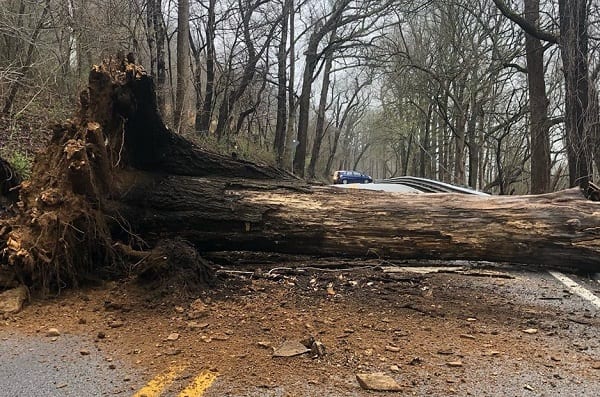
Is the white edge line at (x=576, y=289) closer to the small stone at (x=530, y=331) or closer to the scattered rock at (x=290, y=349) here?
the small stone at (x=530, y=331)

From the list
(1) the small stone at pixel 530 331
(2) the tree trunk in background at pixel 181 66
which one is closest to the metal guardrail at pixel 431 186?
(1) the small stone at pixel 530 331

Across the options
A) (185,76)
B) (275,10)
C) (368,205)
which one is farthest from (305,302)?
(275,10)

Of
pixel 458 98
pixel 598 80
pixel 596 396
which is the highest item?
pixel 458 98

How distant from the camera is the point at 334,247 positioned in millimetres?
5535

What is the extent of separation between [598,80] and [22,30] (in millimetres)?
11728

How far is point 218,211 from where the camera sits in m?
5.46

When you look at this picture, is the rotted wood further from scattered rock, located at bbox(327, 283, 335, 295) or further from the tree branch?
the tree branch

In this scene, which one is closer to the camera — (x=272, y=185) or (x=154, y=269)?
(x=154, y=269)

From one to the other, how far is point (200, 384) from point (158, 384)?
0.24m

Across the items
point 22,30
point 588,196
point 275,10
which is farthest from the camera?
point 275,10

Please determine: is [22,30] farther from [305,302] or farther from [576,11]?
[576,11]

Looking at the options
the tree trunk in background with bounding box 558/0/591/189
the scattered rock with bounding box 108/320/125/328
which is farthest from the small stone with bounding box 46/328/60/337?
the tree trunk in background with bounding box 558/0/591/189

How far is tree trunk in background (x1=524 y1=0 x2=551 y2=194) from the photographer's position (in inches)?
514

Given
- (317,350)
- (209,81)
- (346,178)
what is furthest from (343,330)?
(346,178)
